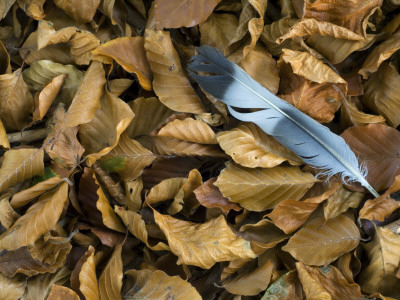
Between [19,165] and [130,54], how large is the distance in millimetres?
307

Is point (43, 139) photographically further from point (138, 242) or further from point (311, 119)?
point (311, 119)

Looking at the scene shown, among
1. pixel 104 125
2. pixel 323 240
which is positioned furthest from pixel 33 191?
pixel 323 240

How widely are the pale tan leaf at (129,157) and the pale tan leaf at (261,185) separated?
0.16 m

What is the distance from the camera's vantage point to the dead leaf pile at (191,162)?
966 millimetres

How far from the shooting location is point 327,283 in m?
0.97

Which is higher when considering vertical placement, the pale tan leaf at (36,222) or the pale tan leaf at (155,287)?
the pale tan leaf at (36,222)

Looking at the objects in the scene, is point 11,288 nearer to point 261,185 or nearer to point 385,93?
point 261,185

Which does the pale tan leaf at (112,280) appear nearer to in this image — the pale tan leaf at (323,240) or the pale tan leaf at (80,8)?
the pale tan leaf at (323,240)

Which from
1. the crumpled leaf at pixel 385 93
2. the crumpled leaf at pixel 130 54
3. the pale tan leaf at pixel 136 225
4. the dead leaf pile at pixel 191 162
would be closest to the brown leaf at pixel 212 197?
the dead leaf pile at pixel 191 162

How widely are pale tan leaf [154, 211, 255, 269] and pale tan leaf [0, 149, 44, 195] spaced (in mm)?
268

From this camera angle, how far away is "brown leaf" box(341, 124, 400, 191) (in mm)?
997

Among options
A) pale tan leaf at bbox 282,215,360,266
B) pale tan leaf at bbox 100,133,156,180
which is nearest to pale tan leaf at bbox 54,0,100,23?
pale tan leaf at bbox 100,133,156,180

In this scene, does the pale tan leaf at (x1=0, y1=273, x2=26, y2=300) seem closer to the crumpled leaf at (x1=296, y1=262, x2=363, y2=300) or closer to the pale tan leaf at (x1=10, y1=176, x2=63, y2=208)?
the pale tan leaf at (x1=10, y1=176, x2=63, y2=208)

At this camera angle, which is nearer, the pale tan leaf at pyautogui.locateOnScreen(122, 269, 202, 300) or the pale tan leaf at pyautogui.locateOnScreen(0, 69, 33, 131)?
the pale tan leaf at pyautogui.locateOnScreen(122, 269, 202, 300)
